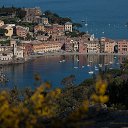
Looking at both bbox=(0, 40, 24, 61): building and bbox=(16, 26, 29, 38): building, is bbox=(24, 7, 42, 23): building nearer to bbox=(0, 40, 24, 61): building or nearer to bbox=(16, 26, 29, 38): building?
bbox=(16, 26, 29, 38): building

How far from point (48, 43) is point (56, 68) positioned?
5016mm

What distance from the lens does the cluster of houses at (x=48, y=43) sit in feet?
78.7

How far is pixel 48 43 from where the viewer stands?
26156mm

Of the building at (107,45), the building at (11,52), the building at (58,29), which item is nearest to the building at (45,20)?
the building at (58,29)

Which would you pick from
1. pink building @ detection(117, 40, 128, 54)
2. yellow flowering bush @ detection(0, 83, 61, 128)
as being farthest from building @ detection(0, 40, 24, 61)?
yellow flowering bush @ detection(0, 83, 61, 128)

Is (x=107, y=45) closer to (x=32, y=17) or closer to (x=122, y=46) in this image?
(x=122, y=46)

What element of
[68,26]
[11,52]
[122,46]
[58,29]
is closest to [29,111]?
[11,52]

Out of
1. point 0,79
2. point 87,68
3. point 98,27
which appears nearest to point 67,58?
point 87,68

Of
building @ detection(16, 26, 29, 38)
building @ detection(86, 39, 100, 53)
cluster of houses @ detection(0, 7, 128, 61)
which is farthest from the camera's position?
building @ detection(16, 26, 29, 38)

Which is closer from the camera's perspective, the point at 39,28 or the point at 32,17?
the point at 39,28

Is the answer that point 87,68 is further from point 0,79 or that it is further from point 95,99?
point 95,99

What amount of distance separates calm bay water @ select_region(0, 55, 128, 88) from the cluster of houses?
0.87 meters

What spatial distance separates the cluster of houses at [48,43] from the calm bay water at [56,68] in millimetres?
869

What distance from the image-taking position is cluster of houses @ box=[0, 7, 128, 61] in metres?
24.0
